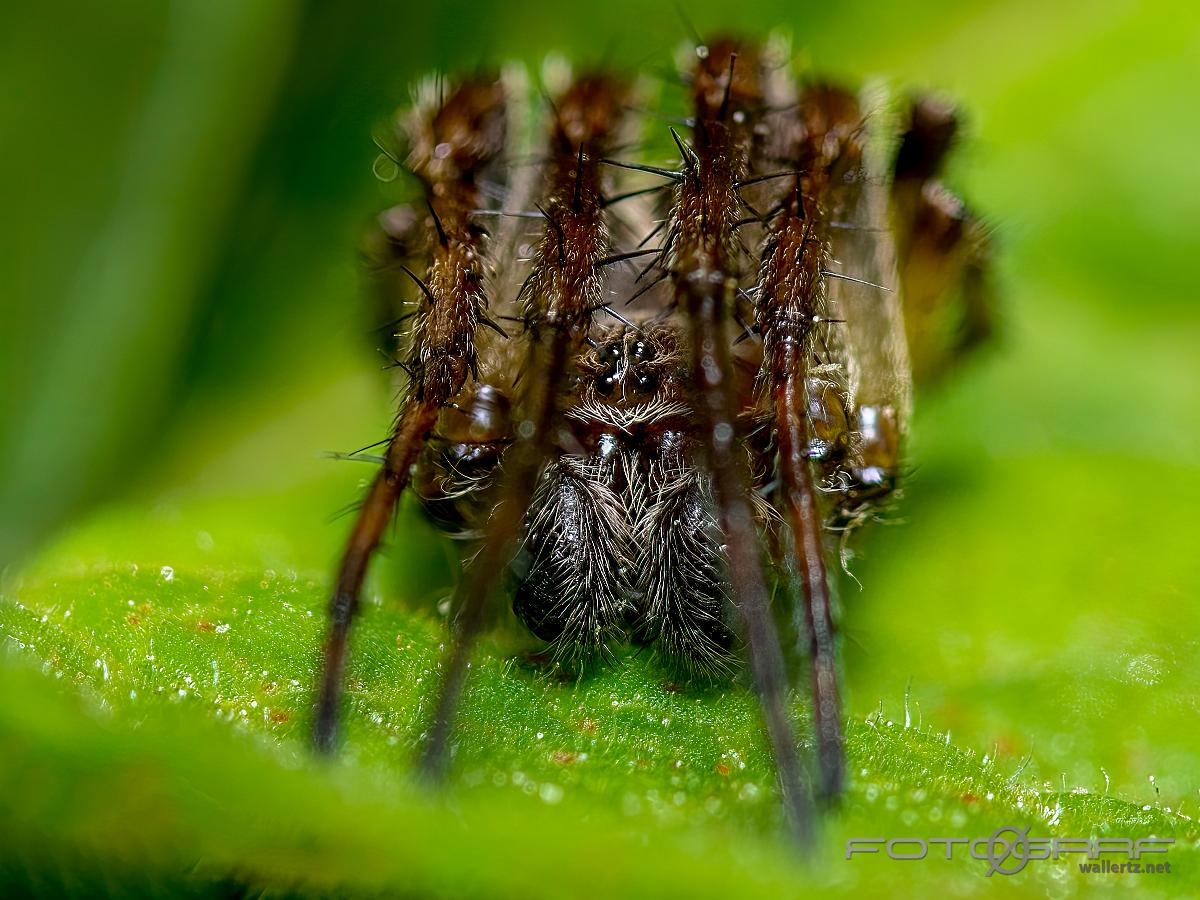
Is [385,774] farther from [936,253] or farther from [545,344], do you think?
[936,253]

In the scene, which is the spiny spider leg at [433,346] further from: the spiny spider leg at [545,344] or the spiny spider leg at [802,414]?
the spiny spider leg at [802,414]

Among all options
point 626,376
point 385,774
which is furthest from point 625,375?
point 385,774

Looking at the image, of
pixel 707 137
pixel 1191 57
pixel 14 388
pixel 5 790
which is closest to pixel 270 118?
pixel 14 388

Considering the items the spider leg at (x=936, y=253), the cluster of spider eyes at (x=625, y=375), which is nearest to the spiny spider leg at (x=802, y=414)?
the cluster of spider eyes at (x=625, y=375)

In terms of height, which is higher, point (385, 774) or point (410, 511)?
point (410, 511)

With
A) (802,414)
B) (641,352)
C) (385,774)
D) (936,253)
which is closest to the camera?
(385,774)

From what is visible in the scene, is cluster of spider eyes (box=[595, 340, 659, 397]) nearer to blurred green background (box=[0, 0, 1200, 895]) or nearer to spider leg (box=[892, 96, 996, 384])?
blurred green background (box=[0, 0, 1200, 895])
